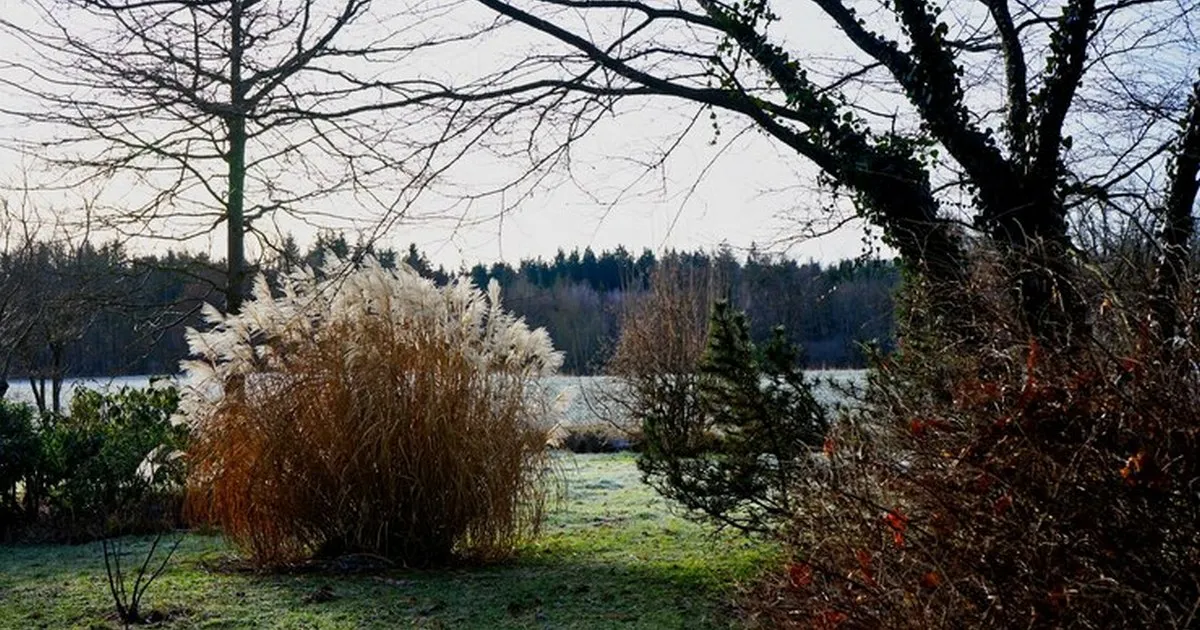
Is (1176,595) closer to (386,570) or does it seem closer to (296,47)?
(386,570)

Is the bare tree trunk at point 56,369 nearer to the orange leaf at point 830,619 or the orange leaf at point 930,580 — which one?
the orange leaf at point 830,619

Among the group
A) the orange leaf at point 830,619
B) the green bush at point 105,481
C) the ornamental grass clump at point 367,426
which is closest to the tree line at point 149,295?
the ornamental grass clump at point 367,426

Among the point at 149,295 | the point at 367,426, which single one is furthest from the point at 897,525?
the point at 149,295

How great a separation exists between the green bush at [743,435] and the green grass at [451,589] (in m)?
0.41

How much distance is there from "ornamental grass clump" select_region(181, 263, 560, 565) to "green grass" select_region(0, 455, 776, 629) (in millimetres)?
360

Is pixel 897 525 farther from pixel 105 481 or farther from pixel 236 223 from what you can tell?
pixel 236 223

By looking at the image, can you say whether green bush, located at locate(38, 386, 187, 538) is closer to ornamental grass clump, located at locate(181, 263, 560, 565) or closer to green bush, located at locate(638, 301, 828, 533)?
ornamental grass clump, located at locate(181, 263, 560, 565)

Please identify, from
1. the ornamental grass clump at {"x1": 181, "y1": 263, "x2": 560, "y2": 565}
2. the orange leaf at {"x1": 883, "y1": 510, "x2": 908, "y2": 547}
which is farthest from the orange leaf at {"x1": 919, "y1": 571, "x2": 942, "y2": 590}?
the ornamental grass clump at {"x1": 181, "y1": 263, "x2": 560, "y2": 565}

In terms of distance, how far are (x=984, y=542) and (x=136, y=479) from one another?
8.40 meters

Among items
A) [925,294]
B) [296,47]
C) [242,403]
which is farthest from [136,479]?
[925,294]

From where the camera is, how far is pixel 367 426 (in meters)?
7.42

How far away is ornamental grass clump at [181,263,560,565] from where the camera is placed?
7.48 metres

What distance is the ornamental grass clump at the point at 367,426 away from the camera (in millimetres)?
7484

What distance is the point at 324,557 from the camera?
7.68 m
